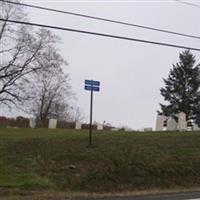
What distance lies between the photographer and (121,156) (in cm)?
2114

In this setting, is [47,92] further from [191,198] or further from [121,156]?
[191,198]

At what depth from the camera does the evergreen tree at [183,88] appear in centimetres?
7975

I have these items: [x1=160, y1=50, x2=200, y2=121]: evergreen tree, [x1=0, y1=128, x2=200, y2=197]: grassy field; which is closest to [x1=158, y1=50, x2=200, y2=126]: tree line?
[x1=160, y1=50, x2=200, y2=121]: evergreen tree

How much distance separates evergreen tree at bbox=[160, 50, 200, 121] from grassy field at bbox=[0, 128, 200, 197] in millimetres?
55674

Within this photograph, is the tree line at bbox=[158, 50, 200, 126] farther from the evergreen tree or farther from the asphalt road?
the asphalt road

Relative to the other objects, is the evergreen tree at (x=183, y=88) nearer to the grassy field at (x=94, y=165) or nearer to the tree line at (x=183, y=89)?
the tree line at (x=183, y=89)

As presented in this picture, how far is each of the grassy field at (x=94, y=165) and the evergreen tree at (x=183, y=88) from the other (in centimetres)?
5567

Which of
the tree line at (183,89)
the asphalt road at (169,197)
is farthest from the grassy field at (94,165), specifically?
the tree line at (183,89)

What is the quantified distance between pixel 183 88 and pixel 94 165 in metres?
63.9

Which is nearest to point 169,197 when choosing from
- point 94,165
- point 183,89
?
point 94,165


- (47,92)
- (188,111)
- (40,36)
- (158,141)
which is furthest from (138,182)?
(188,111)

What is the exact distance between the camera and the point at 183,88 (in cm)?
8219

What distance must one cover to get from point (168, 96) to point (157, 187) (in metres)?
64.1

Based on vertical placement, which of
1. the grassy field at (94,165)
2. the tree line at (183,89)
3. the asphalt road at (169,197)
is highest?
the tree line at (183,89)
